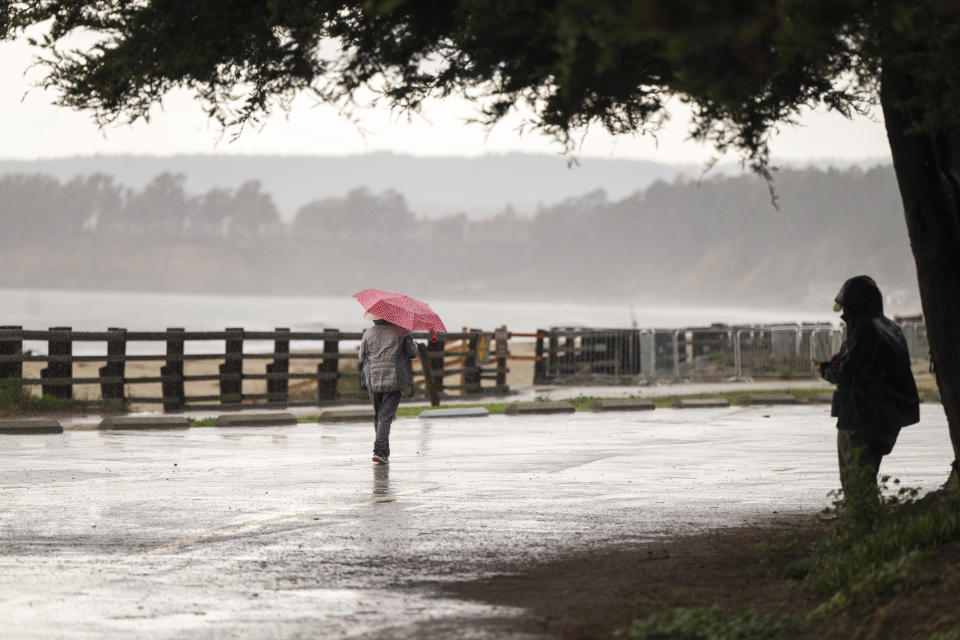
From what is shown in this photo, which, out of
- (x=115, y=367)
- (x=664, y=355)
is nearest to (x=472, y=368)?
(x=664, y=355)

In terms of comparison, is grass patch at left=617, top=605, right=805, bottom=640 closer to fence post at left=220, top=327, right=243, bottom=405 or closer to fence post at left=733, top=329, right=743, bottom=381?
fence post at left=220, top=327, right=243, bottom=405

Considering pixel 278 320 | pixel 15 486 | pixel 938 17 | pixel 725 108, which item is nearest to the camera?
pixel 938 17

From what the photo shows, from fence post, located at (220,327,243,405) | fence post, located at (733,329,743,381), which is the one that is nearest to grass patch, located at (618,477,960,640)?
fence post, located at (220,327,243,405)

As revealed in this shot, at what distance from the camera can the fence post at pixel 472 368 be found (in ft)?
97.5

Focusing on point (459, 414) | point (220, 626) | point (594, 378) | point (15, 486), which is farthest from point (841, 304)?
point (594, 378)

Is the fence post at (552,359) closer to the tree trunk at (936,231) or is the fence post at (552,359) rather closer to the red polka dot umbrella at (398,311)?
the red polka dot umbrella at (398,311)

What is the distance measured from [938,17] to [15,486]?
9.37 m

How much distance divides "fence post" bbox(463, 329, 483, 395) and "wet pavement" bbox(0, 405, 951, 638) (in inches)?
379

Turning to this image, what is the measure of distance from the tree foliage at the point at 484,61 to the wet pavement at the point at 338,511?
302 cm

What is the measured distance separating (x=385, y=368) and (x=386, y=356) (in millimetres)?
137

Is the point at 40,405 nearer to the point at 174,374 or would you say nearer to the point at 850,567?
the point at 174,374

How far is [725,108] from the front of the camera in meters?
7.48

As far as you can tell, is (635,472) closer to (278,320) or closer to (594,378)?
(594,378)

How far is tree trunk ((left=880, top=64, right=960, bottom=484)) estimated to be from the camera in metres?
8.85
